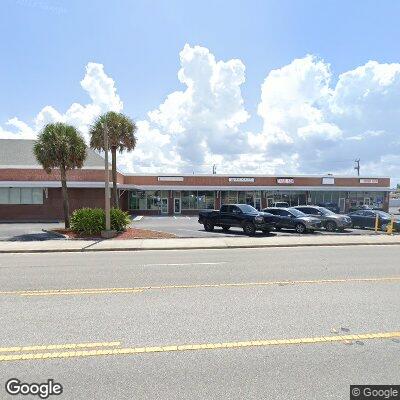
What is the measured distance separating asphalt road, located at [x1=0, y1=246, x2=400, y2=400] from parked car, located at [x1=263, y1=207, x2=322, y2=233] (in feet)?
38.8

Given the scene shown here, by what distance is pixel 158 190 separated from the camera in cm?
4212

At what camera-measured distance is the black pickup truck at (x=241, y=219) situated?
1988 centimetres

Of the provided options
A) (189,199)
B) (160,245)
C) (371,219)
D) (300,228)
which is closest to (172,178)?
(189,199)

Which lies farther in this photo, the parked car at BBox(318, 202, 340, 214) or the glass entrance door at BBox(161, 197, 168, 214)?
the parked car at BBox(318, 202, 340, 214)

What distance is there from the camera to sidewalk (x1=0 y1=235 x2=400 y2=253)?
48.2 ft

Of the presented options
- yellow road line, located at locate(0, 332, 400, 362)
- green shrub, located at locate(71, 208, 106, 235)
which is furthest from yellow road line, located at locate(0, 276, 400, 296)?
green shrub, located at locate(71, 208, 106, 235)

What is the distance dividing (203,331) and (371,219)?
22.0 metres

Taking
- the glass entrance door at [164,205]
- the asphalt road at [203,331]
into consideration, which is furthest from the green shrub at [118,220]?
the glass entrance door at [164,205]

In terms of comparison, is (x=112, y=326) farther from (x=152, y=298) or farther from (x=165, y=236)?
(x=165, y=236)

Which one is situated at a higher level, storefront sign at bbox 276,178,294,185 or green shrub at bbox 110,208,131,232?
storefront sign at bbox 276,178,294,185

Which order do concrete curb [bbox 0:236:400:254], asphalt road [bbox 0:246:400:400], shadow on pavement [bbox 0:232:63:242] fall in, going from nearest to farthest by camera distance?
asphalt road [bbox 0:246:400:400], concrete curb [bbox 0:236:400:254], shadow on pavement [bbox 0:232:63:242]

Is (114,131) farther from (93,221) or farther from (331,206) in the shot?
(331,206)

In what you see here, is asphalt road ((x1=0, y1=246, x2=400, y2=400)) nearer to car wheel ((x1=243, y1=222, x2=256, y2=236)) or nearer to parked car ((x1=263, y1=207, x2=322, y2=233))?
car wheel ((x1=243, y1=222, x2=256, y2=236))

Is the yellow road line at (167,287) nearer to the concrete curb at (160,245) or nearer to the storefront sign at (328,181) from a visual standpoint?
the concrete curb at (160,245)
